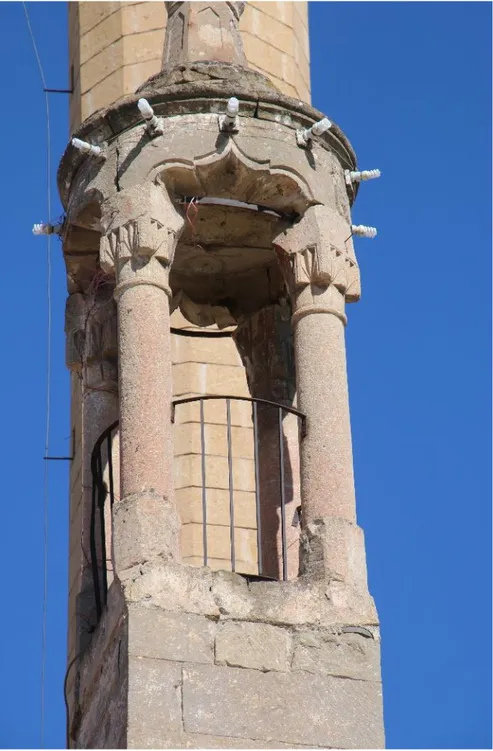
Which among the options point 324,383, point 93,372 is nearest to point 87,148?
point 93,372

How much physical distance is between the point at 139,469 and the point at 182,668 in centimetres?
122

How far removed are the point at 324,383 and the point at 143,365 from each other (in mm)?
1109

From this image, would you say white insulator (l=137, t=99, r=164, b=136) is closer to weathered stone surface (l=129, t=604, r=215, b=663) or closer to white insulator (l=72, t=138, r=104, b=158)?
white insulator (l=72, t=138, r=104, b=158)

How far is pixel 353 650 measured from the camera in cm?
1555

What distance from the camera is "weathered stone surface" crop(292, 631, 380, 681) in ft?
50.6

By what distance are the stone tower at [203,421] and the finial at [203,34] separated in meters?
0.02

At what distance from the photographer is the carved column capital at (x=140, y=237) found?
53.4 feet

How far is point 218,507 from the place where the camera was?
1941cm

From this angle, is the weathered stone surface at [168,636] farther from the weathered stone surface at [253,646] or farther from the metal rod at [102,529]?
the metal rod at [102,529]

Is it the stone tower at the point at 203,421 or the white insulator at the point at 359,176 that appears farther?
the white insulator at the point at 359,176

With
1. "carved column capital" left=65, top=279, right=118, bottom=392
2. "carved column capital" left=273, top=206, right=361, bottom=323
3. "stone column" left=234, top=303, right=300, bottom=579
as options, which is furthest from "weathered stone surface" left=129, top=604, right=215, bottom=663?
"carved column capital" left=65, top=279, right=118, bottom=392

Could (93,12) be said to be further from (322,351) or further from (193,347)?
(322,351)

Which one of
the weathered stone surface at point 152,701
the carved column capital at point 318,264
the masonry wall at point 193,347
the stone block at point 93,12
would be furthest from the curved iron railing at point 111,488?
the stone block at point 93,12

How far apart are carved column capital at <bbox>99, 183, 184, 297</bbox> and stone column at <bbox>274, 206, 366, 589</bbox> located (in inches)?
30.8
